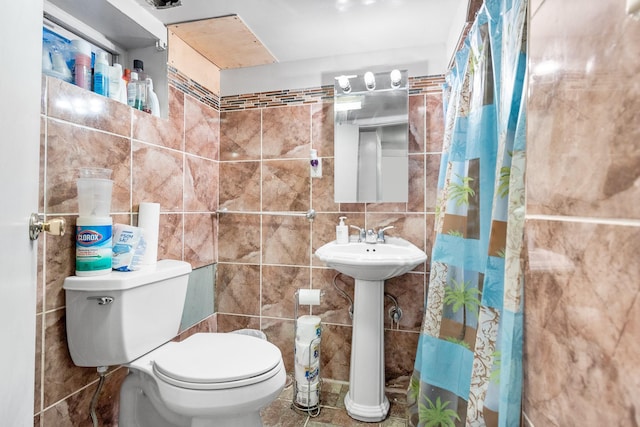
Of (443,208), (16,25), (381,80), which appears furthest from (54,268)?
(381,80)

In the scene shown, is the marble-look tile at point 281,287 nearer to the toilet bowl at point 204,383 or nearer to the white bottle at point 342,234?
the white bottle at point 342,234

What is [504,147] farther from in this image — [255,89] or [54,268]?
[255,89]

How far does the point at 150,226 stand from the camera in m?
1.48

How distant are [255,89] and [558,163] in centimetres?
192

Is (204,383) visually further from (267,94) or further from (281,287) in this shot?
(267,94)

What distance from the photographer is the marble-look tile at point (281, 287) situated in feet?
6.51

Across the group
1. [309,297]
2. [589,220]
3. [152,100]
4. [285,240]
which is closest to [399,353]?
[309,297]

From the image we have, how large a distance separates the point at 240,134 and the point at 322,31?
80 cm

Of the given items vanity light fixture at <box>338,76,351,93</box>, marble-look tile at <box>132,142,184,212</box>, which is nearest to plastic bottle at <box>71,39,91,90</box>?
marble-look tile at <box>132,142,184,212</box>

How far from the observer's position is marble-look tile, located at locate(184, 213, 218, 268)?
1.84 meters

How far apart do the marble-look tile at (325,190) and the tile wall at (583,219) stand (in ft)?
4.53

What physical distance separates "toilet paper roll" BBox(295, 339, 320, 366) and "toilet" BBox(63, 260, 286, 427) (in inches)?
16.3

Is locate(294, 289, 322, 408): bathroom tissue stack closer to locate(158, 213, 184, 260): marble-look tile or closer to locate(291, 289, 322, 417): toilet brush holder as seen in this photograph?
locate(291, 289, 322, 417): toilet brush holder

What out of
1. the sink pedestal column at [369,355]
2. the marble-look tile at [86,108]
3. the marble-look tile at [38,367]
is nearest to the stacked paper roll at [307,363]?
the sink pedestal column at [369,355]
